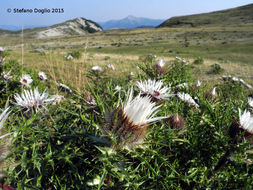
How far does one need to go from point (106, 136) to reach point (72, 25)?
4315 inches

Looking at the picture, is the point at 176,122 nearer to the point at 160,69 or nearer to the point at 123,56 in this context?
the point at 160,69

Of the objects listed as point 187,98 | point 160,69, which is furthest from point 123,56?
point 187,98

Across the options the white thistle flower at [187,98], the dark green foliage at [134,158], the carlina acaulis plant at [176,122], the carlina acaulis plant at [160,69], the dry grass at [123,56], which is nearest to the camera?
the dark green foliage at [134,158]

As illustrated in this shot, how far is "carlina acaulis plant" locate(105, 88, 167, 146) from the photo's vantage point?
86 centimetres

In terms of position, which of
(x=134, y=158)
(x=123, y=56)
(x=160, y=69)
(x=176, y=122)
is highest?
(x=123, y=56)

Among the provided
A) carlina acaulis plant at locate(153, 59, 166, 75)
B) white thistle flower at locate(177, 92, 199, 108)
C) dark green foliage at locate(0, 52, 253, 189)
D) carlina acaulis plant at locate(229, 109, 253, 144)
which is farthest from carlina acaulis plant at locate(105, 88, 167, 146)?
carlina acaulis plant at locate(153, 59, 166, 75)

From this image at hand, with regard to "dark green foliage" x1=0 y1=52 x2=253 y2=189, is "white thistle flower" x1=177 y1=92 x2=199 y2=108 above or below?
above

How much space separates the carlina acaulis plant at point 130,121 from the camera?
2.83 feet

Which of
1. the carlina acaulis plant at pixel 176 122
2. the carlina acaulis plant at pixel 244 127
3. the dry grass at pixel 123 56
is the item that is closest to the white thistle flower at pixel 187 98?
the carlina acaulis plant at pixel 176 122

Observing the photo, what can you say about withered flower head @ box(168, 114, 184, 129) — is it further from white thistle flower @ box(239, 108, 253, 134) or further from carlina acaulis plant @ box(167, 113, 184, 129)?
white thistle flower @ box(239, 108, 253, 134)

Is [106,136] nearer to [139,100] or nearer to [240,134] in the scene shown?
[139,100]

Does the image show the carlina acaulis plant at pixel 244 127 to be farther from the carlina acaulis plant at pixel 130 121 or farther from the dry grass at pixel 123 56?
the dry grass at pixel 123 56

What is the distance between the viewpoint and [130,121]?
2.87 ft

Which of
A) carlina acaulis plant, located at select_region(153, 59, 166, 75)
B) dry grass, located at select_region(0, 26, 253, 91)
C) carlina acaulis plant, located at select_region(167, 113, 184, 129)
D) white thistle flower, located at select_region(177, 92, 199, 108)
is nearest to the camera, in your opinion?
carlina acaulis plant, located at select_region(167, 113, 184, 129)
